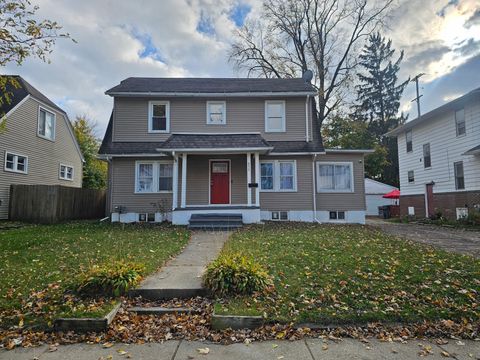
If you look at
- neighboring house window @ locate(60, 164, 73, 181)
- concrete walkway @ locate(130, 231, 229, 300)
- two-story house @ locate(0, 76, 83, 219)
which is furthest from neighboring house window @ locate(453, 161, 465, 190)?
neighboring house window @ locate(60, 164, 73, 181)

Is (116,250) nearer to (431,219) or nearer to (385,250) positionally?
(385,250)

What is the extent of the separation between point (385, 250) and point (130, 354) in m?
6.42

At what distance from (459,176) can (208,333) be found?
17.6m

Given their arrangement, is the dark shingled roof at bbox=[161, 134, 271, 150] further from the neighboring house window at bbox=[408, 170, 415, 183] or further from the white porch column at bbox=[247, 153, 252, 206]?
the neighboring house window at bbox=[408, 170, 415, 183]

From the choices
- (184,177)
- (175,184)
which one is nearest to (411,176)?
(184,177)

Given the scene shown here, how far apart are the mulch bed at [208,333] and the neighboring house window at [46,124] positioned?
16.9 metres

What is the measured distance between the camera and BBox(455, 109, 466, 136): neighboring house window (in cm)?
1543

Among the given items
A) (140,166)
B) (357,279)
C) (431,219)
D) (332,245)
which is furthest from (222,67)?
(357,279)

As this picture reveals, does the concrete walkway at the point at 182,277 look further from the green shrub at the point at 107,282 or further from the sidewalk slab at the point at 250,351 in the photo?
the sidewalk slab at the point at 250,351

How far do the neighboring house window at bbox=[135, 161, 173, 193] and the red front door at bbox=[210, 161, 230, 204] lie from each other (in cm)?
207

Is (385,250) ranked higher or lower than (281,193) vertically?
lower

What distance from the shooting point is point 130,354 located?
308 cm

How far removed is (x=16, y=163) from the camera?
1525 cm

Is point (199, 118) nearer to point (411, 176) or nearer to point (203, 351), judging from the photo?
point (203, 351)
